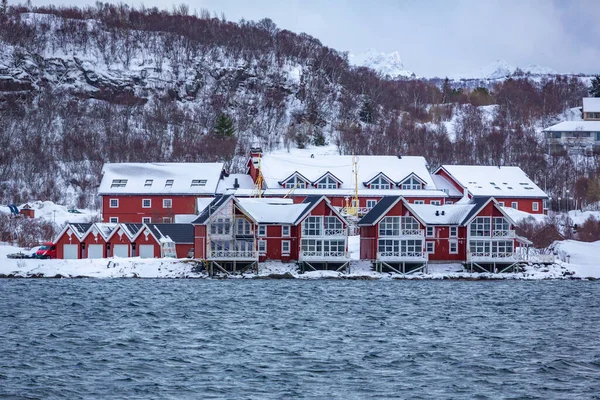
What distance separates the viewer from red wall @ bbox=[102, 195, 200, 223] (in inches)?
3728

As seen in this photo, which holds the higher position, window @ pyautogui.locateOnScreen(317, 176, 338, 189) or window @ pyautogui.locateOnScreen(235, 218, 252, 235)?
window @ pyautogui.locateOnScreen(317, 176, 338, 189)

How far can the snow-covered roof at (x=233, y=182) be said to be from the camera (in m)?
97.2

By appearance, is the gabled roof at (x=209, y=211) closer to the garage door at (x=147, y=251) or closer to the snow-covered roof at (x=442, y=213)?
the garage door at (x=147, y=251)

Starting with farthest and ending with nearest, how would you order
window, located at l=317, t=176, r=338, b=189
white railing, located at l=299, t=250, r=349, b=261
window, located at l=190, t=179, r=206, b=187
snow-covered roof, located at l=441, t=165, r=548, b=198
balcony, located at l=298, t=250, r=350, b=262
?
snow-covered roof, located at l=441, t=165, r=548, b=198 < window, located at l=317, t=176, r=338, b=189 < window, located at l=190, t=179, r=206, b=187 < white railing, located at l=299, t=250, r=349, b=261 < balcony, located at l=298, t=250, r=350, b=262

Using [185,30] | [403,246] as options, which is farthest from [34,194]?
[185,30]

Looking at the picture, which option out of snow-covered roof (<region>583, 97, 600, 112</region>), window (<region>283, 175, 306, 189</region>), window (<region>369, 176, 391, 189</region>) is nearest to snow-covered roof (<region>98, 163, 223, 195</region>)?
window (<region>283, 175, 306, 189</region>)

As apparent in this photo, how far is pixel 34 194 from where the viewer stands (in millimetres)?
113375

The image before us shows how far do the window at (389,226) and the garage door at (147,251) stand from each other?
17.2 metres

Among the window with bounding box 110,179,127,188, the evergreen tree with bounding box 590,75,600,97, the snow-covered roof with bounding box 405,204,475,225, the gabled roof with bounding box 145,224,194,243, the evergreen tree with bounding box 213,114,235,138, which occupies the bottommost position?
the gabled roof with bounding box 145,224,194,243

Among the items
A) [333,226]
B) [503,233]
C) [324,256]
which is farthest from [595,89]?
[324,256]

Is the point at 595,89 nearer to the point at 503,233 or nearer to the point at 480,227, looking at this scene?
the point at 503,233

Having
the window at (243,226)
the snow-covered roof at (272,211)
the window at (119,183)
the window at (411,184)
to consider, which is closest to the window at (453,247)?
the snow-covered roof at (272,211)

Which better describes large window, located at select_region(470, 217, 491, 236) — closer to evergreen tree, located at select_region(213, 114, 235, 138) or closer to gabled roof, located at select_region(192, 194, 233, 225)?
gabled roof, located at select_region(192, 194, 233, 225)

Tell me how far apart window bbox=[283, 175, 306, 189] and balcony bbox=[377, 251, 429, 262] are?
2368 centimetres
